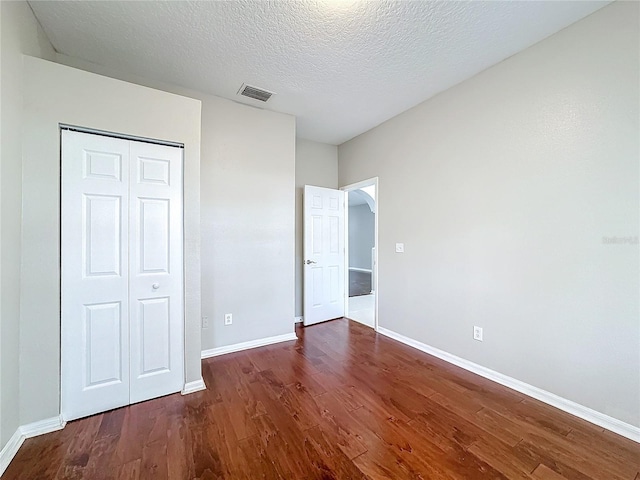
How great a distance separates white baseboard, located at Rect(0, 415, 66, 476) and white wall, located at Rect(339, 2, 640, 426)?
3.24 meters

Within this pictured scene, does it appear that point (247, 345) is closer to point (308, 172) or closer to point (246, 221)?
point (246, 221)

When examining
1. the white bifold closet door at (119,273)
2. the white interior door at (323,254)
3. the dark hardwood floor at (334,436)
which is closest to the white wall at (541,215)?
the dark hardwood floor at (334,436)

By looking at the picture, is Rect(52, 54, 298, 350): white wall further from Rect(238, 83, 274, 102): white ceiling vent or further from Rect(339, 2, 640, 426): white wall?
Rect(339, 2, 640, 426): white wall

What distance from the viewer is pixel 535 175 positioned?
2.11 meters

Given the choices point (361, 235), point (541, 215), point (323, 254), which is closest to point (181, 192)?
point (323, 254)

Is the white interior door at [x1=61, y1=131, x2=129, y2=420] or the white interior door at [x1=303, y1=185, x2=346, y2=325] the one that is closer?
the white interior door at [x1=61, y1=131, x2=129, y2=420]

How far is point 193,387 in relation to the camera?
218 cm

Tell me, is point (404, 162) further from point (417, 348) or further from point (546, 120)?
point (417, 348)

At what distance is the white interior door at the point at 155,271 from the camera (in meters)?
2.00

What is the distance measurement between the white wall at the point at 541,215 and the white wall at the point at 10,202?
3382 millimetres

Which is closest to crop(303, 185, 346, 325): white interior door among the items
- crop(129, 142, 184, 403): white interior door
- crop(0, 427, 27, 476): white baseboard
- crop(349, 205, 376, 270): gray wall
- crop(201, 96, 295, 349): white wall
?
crop(201, 96, 295, 349): white wall

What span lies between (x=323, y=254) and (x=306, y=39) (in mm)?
2675

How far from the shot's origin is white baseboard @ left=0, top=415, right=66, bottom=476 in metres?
1.45

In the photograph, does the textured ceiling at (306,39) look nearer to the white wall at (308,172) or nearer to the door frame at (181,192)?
the door frame at (181,192)
